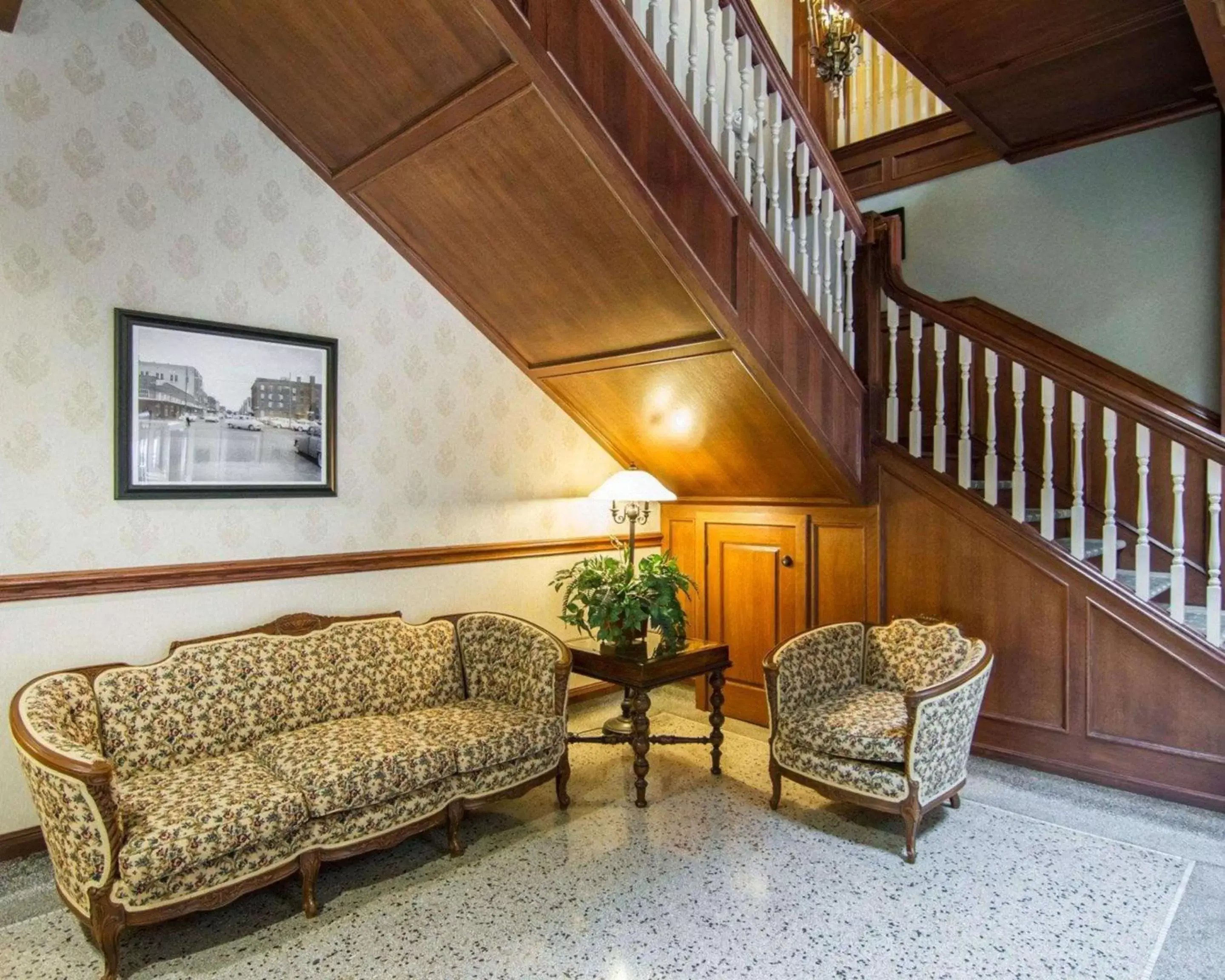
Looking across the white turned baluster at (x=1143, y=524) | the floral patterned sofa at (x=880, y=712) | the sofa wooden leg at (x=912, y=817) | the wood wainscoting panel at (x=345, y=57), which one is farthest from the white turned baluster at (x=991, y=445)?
the wood wainscoting panel at (x=345, y=57)

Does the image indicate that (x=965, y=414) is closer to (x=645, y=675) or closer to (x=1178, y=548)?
(x=1178, y=548)

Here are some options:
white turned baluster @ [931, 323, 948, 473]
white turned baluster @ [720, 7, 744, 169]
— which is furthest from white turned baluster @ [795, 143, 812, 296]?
white turned baluster @ [931, 323, 948, 473]

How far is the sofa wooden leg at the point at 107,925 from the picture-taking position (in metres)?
2.04

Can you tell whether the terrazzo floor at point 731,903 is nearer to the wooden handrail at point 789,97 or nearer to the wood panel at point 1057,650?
the wood panel at point 1057,650

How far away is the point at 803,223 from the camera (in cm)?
345

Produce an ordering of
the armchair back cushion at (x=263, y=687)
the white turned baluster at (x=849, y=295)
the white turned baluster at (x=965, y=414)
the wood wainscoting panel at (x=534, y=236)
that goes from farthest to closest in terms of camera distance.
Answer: the white turned baluster at (x=849, y=295)
the white turned baluster at (x=965, y=414)
the wood wainscoting panel at (x=534, y=236)
the armchair back cushion at (x=263, y=687)

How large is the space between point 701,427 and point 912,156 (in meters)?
2.73

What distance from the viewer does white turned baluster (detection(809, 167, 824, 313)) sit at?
137 inches

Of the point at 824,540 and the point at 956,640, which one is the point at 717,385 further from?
the point at 956,640

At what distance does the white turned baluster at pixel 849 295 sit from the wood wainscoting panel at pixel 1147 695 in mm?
1589

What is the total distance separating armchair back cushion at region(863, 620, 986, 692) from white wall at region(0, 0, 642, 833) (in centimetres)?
203

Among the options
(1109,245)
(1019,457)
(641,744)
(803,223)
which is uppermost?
(1109,245)

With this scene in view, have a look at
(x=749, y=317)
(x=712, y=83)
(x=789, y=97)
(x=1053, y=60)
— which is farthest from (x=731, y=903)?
(x=1053, y=60)

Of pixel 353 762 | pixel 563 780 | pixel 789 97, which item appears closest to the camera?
pixel 353 762
